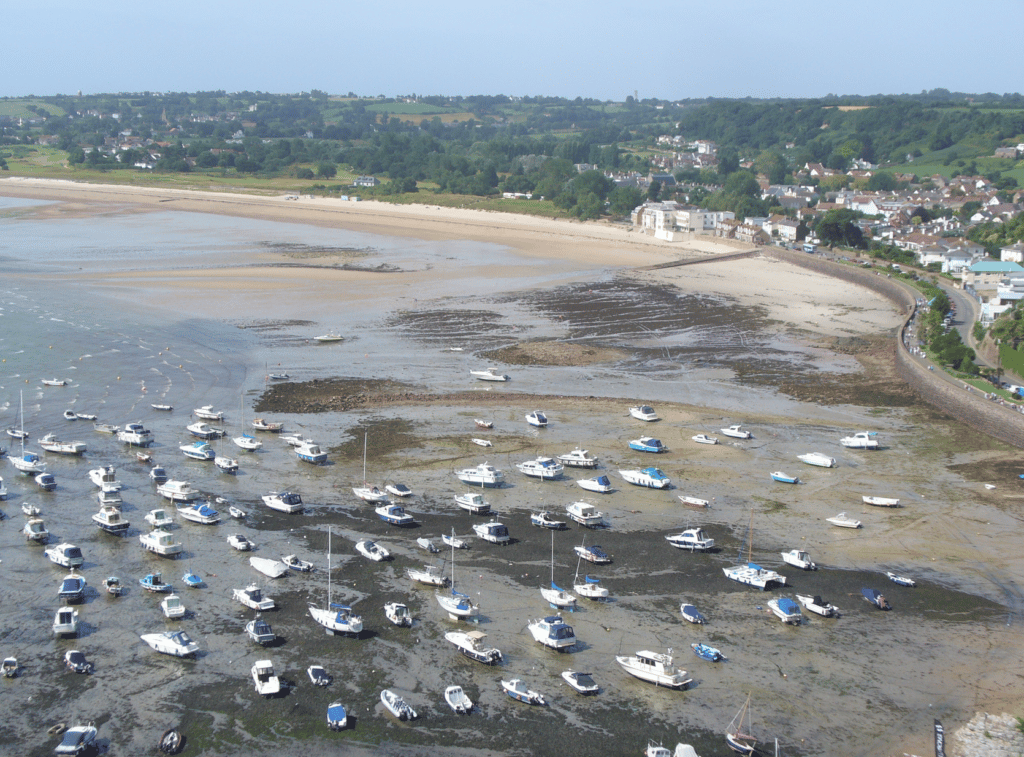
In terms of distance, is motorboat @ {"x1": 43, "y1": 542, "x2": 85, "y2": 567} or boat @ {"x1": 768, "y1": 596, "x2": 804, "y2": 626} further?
motorboat @ {"x1": 43, "y1": 542, "x2": 85, "y2": 567}

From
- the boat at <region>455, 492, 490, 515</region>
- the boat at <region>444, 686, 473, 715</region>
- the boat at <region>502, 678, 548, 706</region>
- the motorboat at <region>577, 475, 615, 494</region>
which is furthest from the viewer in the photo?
the motorboat at <region>577, 475, 615, 494</region>

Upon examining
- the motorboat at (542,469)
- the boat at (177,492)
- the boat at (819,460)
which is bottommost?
the boat at (177,492)

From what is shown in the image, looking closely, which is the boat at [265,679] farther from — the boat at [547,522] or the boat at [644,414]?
the boat at [644,414]

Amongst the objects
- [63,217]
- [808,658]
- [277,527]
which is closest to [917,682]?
[808,658]

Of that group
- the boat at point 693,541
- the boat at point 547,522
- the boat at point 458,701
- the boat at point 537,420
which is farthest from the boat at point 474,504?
the boat at point 458,701

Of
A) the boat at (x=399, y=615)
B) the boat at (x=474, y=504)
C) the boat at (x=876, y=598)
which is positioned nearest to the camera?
the boat at (x=399, y=615)

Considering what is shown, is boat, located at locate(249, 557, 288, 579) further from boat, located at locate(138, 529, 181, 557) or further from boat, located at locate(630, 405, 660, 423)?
boat, located at locate(630, 405, 660, 423)

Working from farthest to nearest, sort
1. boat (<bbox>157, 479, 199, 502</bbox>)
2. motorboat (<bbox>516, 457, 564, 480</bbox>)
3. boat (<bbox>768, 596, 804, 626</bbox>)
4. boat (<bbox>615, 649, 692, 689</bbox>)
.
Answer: motorboat (<bbox>516, 457, 564, 480</bbox>)
boat (<bbox>157, 479, 199, 502</bbox>)
boat (<bbox>768, 596, 804, 626</bbox>)
boat (<bbox>615, 649, 692, 689</bbox>)

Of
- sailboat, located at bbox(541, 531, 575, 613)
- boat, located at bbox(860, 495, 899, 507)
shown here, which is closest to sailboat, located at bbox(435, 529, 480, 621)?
sailboat, located at bbox(541, 531, 575, 613)
